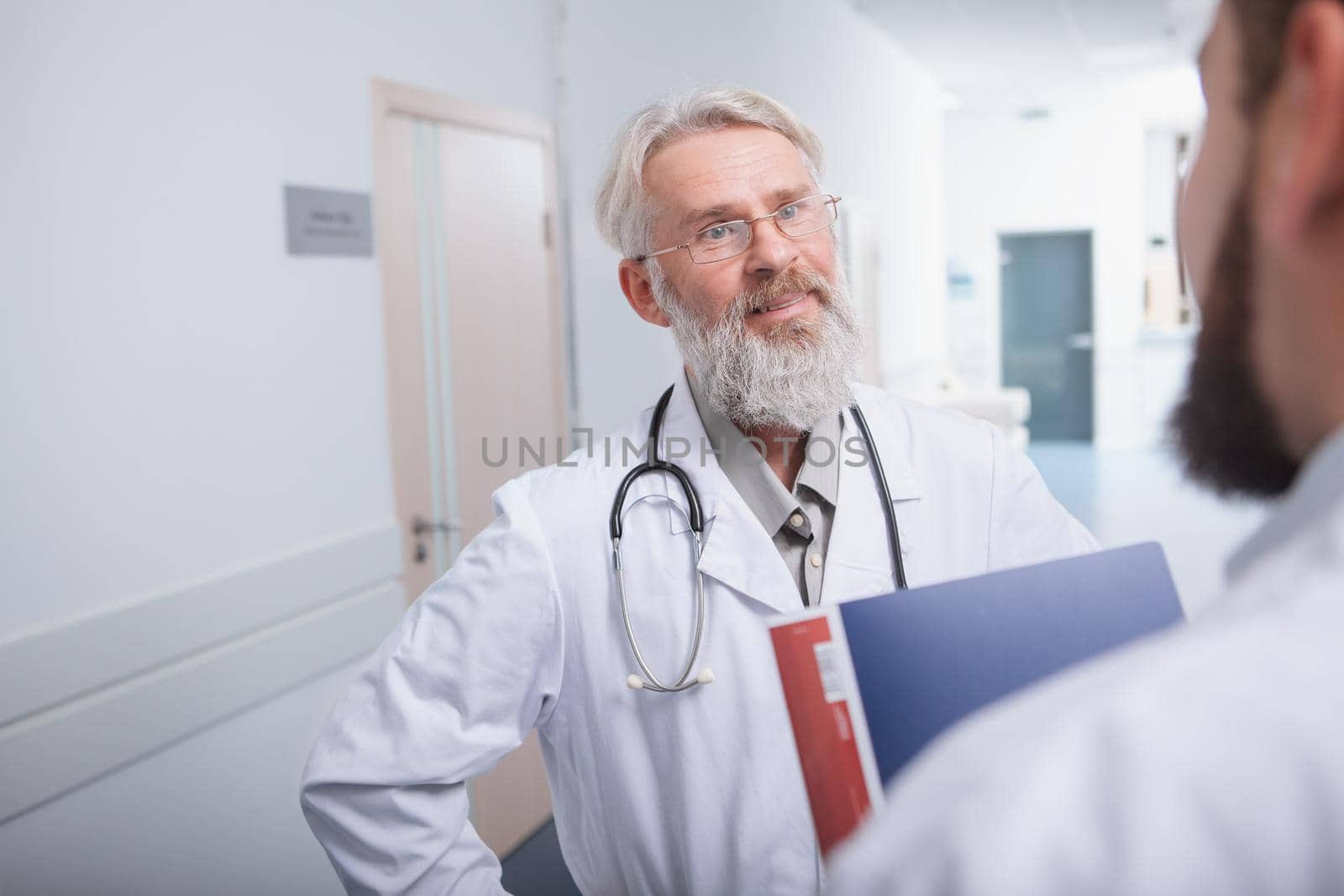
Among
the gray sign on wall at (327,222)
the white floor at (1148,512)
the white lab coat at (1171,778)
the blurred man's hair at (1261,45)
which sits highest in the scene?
the gray sign on wall at (327,222)

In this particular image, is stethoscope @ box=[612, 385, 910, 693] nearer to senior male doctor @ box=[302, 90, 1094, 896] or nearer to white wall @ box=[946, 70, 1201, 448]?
senior male doctor @ box=[302, 90, 1094, 896]

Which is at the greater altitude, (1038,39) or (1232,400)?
(1038,39)

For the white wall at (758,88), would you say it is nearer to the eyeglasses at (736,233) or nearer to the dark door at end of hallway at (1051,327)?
the eyeglasses at (736,233)

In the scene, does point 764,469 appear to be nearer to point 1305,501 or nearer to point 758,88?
point 1305,501

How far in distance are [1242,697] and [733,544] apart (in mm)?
776

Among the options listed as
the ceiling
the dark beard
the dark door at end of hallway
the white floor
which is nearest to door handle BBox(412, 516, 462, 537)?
the dark beard

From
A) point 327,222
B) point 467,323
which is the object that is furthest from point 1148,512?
point 327,222

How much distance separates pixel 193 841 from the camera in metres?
1.81

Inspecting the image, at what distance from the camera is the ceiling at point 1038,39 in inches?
204

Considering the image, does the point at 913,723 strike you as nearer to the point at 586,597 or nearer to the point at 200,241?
the point at 586,597

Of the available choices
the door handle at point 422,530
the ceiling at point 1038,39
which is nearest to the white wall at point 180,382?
the door handle at point 422,530

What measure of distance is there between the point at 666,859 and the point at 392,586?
1.33m

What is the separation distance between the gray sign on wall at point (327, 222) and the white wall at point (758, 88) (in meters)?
0.50

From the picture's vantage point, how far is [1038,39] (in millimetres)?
5910
